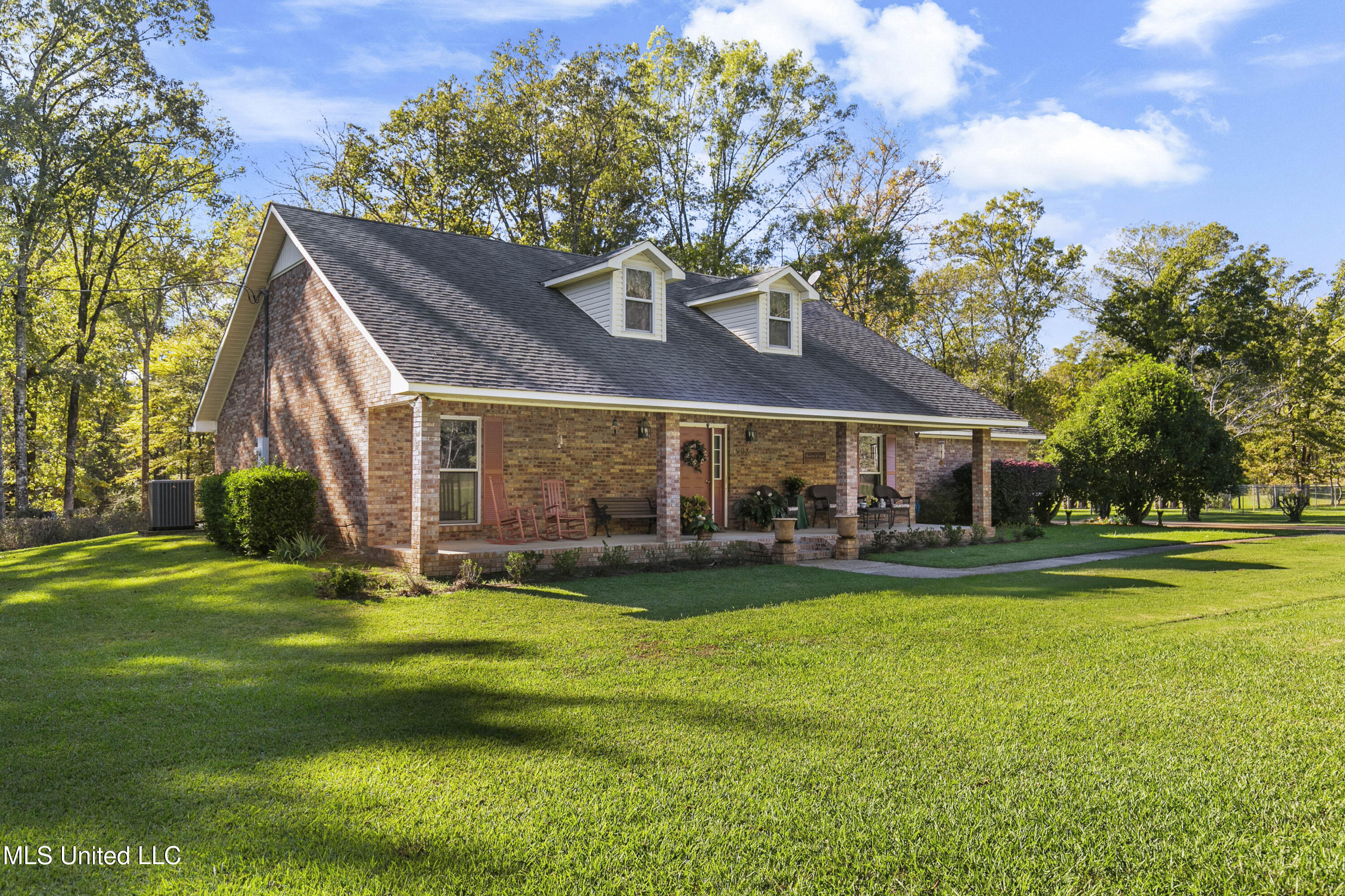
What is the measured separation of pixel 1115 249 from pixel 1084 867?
4240 centimetres

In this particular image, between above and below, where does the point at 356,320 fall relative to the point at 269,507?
above

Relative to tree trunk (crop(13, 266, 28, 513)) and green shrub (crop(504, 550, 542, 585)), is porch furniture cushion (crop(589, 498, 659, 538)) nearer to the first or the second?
green shrub (crop(504, 550, 542, 585))

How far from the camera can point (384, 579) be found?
36.4 ft

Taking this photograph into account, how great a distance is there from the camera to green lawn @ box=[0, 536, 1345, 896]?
3.40 m

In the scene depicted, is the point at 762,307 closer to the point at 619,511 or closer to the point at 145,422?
the point at 619,511

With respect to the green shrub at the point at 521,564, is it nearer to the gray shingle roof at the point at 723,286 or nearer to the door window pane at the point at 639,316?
the door window pane at the point at 639,316

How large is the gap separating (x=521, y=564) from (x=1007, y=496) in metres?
15.3

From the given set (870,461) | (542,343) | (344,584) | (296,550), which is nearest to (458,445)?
(542,343)

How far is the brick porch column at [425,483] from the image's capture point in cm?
1124

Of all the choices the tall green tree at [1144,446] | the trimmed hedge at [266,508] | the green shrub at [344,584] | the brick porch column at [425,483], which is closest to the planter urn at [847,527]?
the brick porch column at [425,483]

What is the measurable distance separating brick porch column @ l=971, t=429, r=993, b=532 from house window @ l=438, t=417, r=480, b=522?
11.3 m

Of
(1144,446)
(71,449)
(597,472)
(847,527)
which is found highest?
(71,449)

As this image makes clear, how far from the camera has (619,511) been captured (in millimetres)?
15633

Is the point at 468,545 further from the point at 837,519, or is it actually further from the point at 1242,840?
the point at 1242,840
